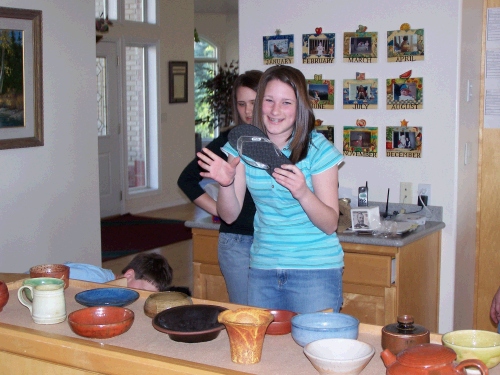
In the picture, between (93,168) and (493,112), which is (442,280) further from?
(93,168)

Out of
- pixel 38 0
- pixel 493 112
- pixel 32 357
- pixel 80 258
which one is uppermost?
pixel 38 0

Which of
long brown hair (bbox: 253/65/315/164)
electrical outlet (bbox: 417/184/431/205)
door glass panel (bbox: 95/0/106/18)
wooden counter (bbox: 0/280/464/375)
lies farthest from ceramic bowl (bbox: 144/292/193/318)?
door glass panel (bbox: 95/0/106/18)

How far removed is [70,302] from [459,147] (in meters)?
Result: 2.19

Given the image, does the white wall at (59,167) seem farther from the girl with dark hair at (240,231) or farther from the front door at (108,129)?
the front door at (108,129)

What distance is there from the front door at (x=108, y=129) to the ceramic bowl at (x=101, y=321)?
21.2ft

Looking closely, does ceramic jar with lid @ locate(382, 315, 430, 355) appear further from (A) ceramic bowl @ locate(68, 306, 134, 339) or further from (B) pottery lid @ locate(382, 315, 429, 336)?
(A) ceramic bowl @ locate(68, 306, 134, 339)

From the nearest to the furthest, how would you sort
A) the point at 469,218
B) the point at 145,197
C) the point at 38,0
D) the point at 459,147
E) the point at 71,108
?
the point at 459,147 < the point at 469,218 < the point at 38,0 < the point at 71,108 < the point at 145,197

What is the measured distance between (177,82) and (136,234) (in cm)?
244

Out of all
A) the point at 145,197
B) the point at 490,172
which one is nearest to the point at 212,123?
the point at 145,197

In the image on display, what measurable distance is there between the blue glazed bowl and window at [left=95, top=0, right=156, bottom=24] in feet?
22.7

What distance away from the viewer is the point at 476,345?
1592 mm

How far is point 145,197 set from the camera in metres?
8.96

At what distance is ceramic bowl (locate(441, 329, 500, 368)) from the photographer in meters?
1.52

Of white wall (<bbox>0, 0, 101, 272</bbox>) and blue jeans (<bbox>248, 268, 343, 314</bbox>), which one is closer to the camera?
blue jeans (<bbox>248, 268, 343, 314</bbox>)
